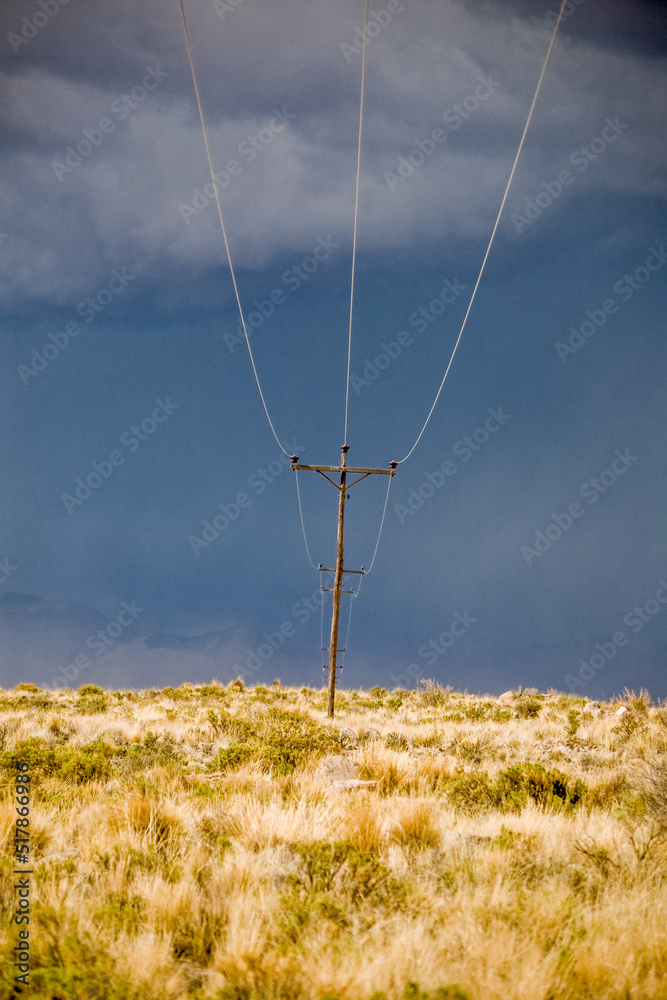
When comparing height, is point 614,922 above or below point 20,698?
below

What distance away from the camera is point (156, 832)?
5.41m

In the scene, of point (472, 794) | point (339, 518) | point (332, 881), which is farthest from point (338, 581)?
point (332, 881)

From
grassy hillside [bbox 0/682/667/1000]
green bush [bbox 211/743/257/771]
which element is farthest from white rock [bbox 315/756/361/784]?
green bush [bbox 211/743/257/771]

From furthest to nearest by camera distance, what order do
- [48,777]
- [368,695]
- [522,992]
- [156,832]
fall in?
[368,695] → [48,777] → [156,832] → [522,992]

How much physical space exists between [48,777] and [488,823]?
6.77 metres

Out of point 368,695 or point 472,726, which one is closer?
point 472,726

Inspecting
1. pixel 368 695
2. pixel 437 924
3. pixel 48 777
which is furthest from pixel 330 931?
pixel 368 695

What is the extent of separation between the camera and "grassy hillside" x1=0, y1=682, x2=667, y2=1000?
10.0ft

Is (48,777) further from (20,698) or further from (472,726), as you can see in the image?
(20,698)

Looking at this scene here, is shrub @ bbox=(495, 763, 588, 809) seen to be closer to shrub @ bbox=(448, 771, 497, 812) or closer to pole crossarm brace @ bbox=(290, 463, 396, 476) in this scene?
shrub @ bbox=(448, 771, 497, 812)

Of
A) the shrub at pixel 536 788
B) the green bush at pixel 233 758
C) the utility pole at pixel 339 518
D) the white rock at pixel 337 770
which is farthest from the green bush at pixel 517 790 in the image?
the utility pole at pixel 339 518

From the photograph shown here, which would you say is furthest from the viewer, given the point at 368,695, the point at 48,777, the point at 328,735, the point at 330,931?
the point at 368,695

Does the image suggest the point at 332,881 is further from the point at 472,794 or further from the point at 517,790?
the point at 517,790

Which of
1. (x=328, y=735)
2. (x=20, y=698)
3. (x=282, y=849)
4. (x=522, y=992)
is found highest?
(x=20, y=698)
